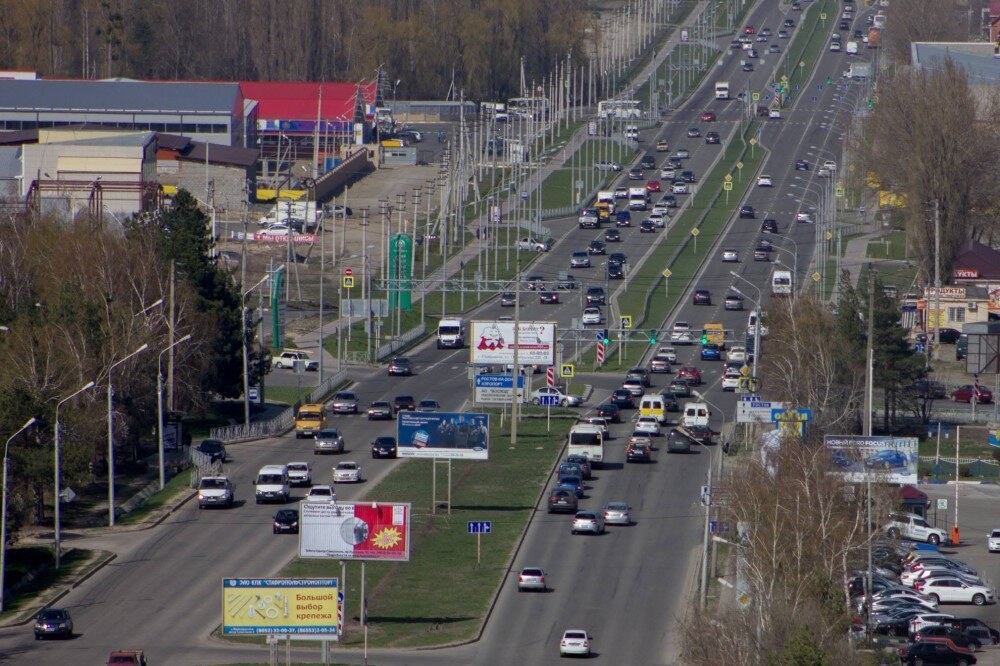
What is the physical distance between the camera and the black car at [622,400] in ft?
303

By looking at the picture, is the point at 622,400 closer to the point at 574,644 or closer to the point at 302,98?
the point at 574,644

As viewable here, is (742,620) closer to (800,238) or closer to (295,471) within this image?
(295,471)

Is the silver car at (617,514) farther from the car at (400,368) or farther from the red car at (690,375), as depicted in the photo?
the car at (400,368)

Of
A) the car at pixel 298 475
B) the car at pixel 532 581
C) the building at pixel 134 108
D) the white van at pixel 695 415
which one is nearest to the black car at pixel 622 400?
the white van at pixel 695 415

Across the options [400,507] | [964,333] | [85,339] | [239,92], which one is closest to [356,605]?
[400,507]

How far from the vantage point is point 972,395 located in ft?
312

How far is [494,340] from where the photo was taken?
91250 millimetres

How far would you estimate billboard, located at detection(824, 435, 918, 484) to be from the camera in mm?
64750

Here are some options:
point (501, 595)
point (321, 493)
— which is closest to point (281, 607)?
point (501, 595)

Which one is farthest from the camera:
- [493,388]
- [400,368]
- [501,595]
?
[400,368]

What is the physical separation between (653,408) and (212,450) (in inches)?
865

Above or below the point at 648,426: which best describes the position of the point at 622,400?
above

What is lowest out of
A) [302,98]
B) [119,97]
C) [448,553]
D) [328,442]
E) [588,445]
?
[448,553]

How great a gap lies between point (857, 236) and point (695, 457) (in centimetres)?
6565
